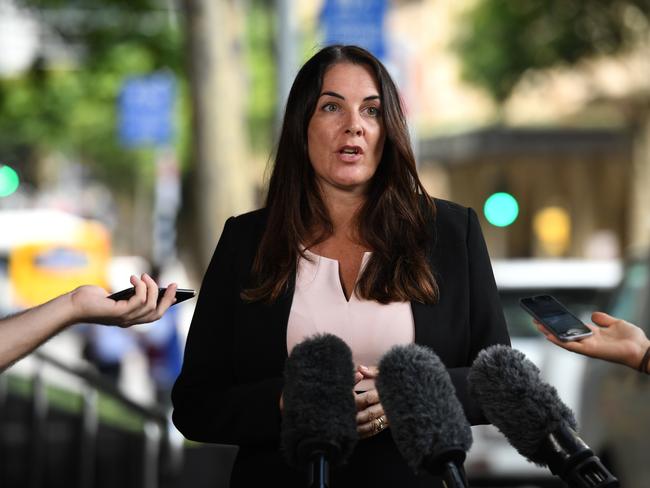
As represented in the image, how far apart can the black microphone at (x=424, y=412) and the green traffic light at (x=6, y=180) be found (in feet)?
45.4

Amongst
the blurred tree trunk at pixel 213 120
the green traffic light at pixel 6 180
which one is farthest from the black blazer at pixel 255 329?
the green traffic light at pixel 6 180

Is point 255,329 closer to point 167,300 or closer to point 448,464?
point 167,300

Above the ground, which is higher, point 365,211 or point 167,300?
point 365,211

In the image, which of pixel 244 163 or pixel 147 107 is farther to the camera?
pixel 147 107

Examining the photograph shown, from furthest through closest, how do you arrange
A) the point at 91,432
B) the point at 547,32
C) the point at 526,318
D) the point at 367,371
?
the point at 547,32 < the point at 526,318 < the point at 91,432 < the point at 367,371

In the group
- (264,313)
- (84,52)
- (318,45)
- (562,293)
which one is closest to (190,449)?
(562,293)

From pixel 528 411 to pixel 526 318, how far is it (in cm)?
929

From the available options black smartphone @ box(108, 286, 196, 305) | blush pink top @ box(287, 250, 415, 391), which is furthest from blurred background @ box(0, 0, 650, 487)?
black smartphone @ box(108, 286, 196, 305)

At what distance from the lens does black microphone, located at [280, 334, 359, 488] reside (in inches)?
118

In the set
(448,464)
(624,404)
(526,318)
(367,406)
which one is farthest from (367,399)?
(526,318)

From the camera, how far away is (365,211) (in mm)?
3795

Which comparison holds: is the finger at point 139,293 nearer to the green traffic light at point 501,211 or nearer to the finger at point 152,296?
the finger at point 152,296

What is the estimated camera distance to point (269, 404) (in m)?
3.52

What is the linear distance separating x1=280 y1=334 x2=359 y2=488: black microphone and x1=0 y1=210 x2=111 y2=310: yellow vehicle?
24060 mm
